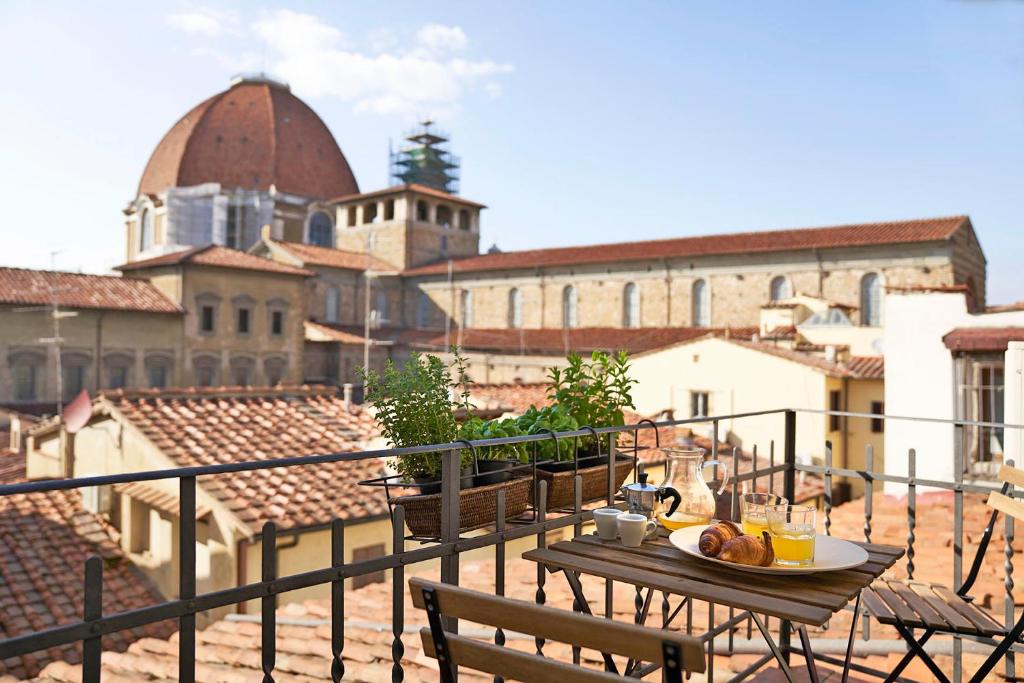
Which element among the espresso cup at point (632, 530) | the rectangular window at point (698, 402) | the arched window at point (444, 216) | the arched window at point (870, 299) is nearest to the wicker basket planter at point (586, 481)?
the espresso cup at point (632, 530)

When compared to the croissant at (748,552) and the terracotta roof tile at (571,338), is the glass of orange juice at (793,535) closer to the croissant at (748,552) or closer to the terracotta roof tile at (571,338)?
the croissant at (748,552)

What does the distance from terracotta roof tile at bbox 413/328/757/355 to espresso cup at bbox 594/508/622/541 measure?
28.1 meters

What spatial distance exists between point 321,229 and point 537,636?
51.8 m

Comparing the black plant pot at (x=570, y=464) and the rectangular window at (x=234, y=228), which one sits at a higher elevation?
the rectangular window at (x=234, y=228)

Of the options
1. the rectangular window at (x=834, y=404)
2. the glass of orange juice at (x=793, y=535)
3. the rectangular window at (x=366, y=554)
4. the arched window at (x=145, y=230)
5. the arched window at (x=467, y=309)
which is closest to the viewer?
the glass of orange juice at (x=793, y=535)

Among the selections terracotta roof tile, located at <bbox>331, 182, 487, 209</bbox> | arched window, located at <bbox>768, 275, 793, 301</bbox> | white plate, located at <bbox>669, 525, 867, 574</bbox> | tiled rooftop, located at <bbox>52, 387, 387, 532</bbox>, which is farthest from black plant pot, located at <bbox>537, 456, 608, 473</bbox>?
terracotta roof tile, located at <bbox>331, 182, 487, 209</bbox>

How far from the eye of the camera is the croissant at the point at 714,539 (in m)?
2.17

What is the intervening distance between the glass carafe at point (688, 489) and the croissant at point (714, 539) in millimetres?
404

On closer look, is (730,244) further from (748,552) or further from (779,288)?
(748,552)

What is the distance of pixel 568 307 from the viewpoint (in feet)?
122

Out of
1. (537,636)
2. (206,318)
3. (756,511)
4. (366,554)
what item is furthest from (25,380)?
(537,636)

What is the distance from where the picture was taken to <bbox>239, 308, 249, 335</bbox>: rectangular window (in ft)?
113

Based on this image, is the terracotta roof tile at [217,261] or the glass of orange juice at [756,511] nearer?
the glass of orange juice at [756,511]

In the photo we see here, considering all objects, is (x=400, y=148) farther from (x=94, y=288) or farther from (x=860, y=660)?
(x=860, y=660)
